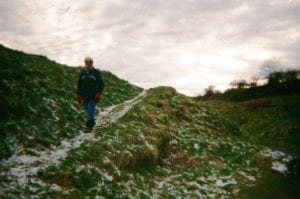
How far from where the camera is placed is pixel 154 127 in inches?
749

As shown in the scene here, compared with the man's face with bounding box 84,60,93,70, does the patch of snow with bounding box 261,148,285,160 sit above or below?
below

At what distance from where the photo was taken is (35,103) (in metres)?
17.6

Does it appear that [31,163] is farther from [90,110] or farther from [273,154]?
[273,154]

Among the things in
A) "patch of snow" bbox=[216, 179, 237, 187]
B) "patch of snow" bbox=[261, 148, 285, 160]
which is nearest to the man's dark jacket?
"patch of snow" bbox=[216, 179, 237, 187]

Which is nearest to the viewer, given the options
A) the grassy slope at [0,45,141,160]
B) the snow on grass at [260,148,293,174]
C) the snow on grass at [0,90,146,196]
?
the snow on grass at [0,90,146,196]

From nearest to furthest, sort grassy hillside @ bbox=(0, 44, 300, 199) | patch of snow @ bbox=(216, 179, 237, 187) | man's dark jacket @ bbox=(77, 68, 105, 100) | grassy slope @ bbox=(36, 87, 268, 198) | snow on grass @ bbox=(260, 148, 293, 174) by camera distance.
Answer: grassy hillside @ bbox=(0, 44, 300, 199), grassy slope @ bbox=(36, 87, 268, 198), patch of snow @ bbox=(216, 179, 237, 187), man's dark jacket @ bbox=(77, 68, 105, 100), snow on grass @ bbox=(260, 148, 293, 174)

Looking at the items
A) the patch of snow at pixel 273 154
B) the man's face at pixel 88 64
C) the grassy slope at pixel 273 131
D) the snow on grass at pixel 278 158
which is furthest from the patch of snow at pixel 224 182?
the man's face at pixel 88 64

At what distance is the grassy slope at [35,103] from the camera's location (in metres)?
14.3

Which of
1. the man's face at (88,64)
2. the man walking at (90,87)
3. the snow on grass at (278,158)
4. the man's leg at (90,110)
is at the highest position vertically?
the man's face at (88,64)

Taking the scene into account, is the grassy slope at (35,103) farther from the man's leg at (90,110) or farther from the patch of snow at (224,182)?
the patch of snow at (224,182)

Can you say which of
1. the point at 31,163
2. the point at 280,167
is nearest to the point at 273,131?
the point at 280,167

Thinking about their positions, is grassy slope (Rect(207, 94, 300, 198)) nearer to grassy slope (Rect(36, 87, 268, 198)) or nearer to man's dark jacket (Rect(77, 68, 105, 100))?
grassy slope (Rect(36, 87, 268, 198))

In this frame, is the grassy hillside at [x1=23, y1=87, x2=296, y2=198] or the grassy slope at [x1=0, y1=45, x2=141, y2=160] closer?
the grassy hillside at [x1=23, y1=87, x2=296, y2=198]

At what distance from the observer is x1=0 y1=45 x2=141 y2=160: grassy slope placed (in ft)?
47.0
